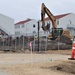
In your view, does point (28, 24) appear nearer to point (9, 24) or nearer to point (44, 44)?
point (9, 24)

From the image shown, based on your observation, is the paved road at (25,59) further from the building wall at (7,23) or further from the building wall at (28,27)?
the building wall at (28,27)

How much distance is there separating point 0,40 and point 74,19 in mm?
57729

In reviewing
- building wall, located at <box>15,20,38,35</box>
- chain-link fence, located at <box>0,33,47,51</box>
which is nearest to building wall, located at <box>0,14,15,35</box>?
building wall, located at <box>15,20,38,35</box>

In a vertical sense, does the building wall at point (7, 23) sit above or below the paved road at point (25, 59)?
above

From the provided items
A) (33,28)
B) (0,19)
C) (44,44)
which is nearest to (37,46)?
(44,44)

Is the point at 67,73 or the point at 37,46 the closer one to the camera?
the point at 67,73

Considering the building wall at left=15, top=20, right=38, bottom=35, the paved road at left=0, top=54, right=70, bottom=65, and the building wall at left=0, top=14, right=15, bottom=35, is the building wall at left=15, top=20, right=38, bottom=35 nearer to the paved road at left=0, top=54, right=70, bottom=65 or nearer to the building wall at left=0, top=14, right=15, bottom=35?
the building wall at left=0, top=14, right=15, bottom=35

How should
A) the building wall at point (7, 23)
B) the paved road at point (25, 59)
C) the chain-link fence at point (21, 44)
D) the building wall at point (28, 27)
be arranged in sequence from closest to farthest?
the paved road at point (25, 59)
the chain-link fence at point (21, 44)
the building wall at point (7, 23)
the building wall at point (28, 27)

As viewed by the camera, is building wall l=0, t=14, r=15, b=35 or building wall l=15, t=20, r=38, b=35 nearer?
building wall l=0, t=14, r=15, b=35

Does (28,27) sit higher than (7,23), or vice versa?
(7,23)

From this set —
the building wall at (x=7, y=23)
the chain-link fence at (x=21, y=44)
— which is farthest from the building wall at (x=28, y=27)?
the chain-link fence at (x=21, y=44)

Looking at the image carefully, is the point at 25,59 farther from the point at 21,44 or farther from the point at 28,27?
the point at 28,27

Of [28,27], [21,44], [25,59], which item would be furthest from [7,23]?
[25,59]

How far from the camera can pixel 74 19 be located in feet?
355
